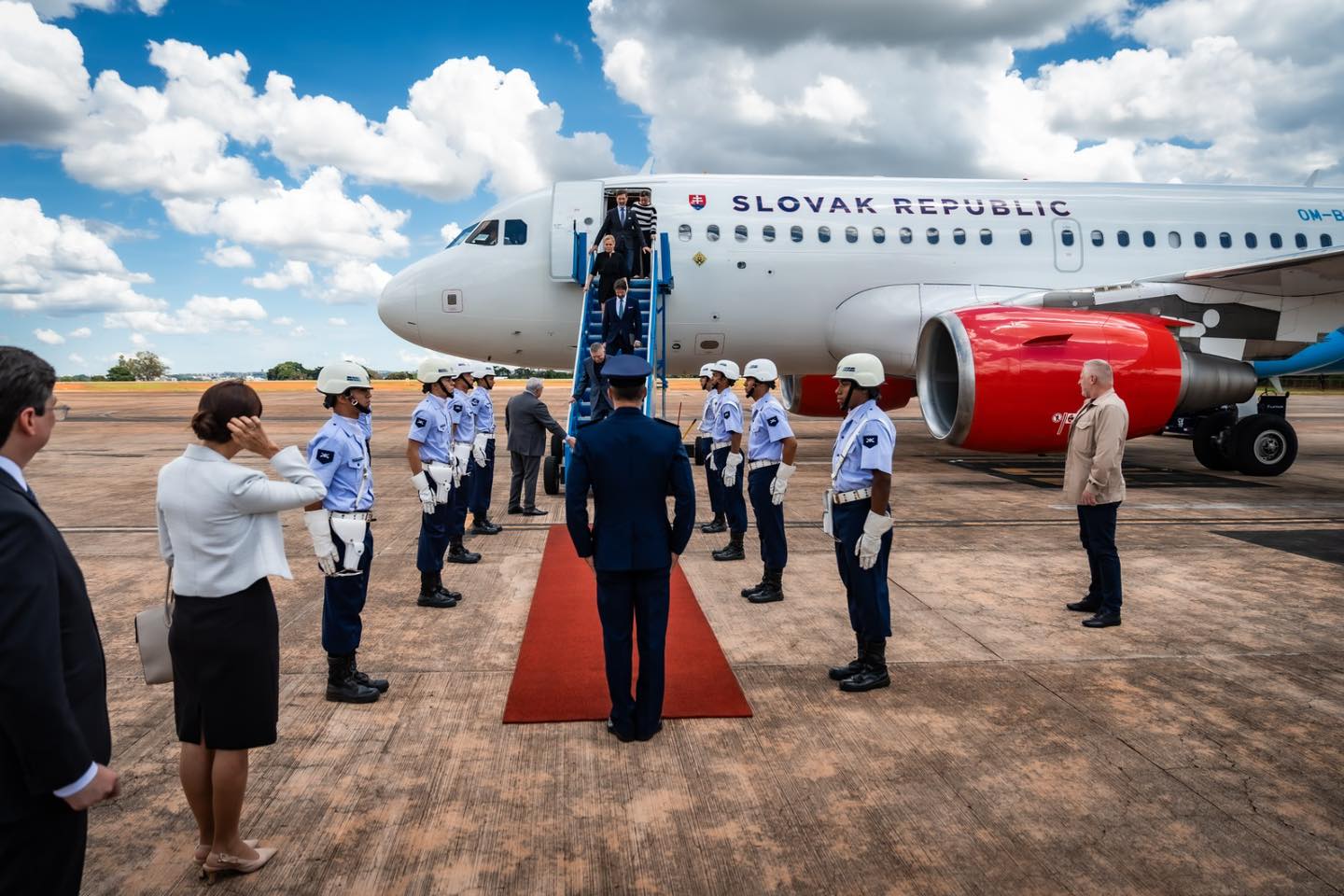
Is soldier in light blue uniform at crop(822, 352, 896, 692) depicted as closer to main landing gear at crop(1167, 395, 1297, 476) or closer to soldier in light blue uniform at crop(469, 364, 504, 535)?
soldier in light blue uniform at crop(469, 364, 504, 535)

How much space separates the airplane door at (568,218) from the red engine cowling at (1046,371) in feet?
17.6

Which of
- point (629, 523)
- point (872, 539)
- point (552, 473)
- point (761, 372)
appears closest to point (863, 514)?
point (872, 539)

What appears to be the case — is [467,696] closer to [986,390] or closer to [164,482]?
[164,482]

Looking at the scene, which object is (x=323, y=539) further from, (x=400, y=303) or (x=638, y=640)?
(x=400, y=303)

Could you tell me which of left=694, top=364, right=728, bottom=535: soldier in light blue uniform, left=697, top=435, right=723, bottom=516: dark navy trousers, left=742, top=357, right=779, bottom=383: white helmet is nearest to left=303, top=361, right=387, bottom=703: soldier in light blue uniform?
left=742, top=357, right=779, bottom=383: white helmet

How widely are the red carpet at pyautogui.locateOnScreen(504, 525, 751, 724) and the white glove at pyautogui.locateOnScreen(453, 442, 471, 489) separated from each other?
3.83ft

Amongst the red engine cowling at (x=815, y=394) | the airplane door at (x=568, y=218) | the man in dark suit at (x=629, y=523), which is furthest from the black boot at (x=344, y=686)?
the red engine cowling at (x=815, y=394)

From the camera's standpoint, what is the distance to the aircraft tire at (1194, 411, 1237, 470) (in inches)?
496

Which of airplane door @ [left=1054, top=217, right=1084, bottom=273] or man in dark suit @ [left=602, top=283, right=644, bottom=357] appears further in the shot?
airplane door @ [left=1054, top=217, right=1084, bottom=273]

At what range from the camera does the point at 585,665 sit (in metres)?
4.98

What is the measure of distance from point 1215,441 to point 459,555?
1177 cm

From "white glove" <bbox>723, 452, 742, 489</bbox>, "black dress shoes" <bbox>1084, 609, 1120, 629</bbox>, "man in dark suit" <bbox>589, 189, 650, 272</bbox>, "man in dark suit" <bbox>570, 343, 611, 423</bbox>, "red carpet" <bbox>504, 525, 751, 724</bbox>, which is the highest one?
"man in dark suit" <bbox>589, 189, 650, 272</bbox>

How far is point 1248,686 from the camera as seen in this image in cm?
458

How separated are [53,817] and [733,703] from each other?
3.06m
